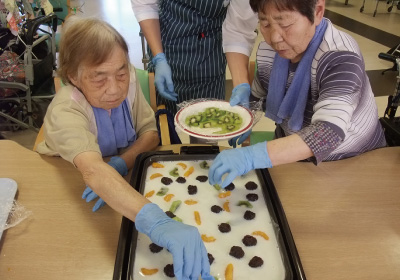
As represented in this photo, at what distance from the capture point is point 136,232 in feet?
3.23

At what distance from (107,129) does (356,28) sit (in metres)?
5.96

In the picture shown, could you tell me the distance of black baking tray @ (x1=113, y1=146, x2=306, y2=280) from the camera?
2.78 ft

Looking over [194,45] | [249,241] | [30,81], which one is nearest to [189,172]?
[249,241]

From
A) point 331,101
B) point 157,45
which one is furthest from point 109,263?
point 157,45

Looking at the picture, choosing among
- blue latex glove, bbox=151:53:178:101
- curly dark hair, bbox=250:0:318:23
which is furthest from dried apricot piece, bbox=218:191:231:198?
blue latex glove, bbox=151:53:178:101

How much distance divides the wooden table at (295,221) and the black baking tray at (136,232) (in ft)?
0.24

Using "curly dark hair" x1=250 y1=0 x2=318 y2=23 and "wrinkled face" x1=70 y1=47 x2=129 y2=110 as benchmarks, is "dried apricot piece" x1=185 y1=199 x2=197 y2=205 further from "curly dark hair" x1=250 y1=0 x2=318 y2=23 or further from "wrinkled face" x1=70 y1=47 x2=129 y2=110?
"curly dark hair" x1=250 y1=0 x2=318 y2=23

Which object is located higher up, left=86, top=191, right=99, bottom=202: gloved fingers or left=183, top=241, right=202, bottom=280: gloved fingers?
left=183, top=241, right=202, bottom=280: gloved fingers

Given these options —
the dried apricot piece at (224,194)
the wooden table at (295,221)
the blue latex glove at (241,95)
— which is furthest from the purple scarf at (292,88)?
the dried apricot piece at (224,194)

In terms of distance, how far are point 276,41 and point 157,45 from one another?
884mm

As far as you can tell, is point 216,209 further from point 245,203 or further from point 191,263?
point 191,263

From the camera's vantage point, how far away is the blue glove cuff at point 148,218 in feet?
2.98

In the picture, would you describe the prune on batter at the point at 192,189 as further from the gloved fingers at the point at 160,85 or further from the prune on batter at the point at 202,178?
the gloved fingers at the point at 160,85

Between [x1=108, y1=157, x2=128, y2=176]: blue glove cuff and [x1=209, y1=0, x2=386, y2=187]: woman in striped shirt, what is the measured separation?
0.38m
